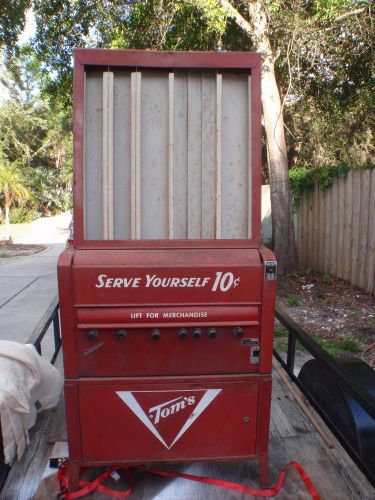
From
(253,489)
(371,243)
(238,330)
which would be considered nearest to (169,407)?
(238,330)

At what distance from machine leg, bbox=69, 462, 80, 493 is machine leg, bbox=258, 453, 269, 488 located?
973 millimetres

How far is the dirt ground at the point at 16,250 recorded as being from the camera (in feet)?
50.6

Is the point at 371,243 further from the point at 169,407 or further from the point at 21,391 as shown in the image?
the point at 21,391

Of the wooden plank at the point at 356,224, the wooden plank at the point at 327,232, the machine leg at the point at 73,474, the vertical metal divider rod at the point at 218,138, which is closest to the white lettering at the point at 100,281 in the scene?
the vertical metal divider rod at the point at 218,138

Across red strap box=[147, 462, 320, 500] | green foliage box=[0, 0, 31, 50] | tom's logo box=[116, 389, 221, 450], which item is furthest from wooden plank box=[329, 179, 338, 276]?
green foliage box=[0, 0, 31, 50]

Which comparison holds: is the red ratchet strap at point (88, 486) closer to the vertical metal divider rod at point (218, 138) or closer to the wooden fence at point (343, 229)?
the vertical metal divider rod at point (218, 138)

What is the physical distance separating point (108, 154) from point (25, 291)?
767 cm

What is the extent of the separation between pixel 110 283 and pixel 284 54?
862 centimetres

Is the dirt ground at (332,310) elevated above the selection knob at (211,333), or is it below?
below

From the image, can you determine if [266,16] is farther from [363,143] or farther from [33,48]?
[363,143]

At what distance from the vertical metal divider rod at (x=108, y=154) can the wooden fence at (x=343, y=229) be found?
5.94m

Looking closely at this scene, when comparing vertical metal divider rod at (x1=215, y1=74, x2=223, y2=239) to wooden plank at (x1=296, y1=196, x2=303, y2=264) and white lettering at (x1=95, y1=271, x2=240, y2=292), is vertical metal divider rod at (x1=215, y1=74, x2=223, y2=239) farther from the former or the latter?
wooden plank at (x1=296, y1=196, x2=303, y2=264)

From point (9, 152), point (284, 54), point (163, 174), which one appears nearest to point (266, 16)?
point (284, 54)

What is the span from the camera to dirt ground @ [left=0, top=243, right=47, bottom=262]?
15.4m
